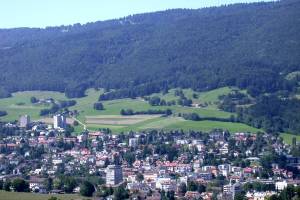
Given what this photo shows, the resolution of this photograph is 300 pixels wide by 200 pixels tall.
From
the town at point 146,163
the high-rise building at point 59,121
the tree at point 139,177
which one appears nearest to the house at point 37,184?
the town at point 146,163

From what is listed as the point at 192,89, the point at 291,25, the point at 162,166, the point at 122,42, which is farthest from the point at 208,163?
the point at 122,42

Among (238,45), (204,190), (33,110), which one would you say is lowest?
(204,190)

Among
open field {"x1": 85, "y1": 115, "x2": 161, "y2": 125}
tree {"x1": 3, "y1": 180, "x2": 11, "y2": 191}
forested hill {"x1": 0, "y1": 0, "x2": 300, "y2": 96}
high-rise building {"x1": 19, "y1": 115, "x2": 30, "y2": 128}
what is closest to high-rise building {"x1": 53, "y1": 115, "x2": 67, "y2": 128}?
open field {"x1": 85, "y1": 115, "x2": 161, "y2": 125}

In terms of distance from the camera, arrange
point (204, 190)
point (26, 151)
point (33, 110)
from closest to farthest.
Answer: point (204, 190) → point (26, 151) → point (33, 110)

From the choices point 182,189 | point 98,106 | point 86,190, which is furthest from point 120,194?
point 98,106

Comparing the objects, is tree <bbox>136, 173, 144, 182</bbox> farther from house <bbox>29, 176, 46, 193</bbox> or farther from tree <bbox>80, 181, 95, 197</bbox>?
tree <bbox>80, 181, 95, 197</bbox>

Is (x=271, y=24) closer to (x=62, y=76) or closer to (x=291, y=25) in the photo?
(x=291, y=25)

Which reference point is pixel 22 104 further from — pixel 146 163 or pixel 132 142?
pixel 146 163
